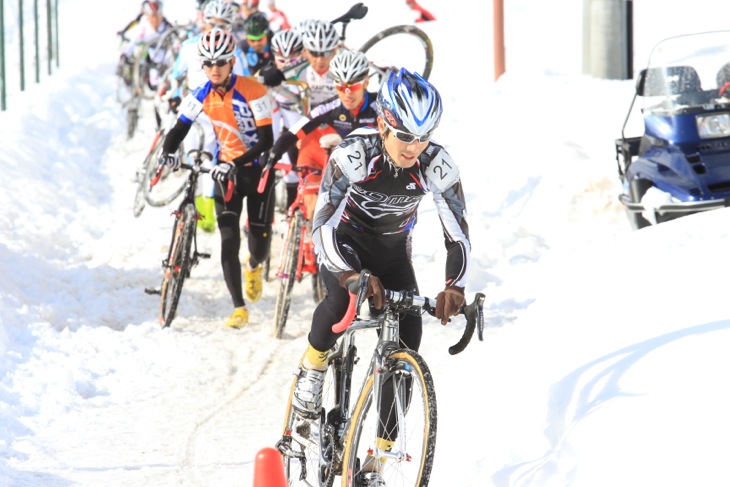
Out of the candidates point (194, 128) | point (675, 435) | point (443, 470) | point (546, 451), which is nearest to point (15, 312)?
point (194, 128)

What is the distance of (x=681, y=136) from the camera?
10.1m

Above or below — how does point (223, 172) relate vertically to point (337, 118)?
below

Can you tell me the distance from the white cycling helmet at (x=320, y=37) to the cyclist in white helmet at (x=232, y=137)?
4.08 feet

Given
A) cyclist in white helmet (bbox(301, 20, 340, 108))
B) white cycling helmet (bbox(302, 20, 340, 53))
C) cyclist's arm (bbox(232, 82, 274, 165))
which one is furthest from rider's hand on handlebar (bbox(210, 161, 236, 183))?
white cycling helmet (bbox(302, 20, 340, 53))

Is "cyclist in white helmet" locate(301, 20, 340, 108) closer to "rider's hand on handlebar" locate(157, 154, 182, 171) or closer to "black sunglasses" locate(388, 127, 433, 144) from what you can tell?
"rider's hand on handlebar" locate(157, 154, 182, 171)

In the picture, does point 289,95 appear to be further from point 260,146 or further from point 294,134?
point 294,134

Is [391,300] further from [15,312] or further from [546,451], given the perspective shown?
[15,312]

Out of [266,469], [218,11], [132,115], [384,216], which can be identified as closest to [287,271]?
[384,216]

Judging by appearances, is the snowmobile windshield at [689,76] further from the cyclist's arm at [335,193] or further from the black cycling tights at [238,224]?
the cyclist's arm at [335,193]

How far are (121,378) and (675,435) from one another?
4652mm

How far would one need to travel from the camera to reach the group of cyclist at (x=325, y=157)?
512 cm

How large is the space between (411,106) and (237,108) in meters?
4.86

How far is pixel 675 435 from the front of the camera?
14.9 ft

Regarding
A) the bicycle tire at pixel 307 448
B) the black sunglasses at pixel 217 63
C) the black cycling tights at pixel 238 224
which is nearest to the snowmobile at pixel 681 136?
the black cycling tights at pixel 238 224
